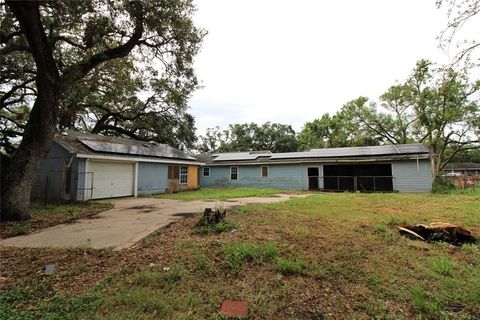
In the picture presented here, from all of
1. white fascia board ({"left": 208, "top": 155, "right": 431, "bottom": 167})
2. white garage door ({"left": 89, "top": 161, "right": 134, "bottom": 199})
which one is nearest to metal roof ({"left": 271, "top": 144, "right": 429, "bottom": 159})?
white fascia board ({"left": 208, "top": 155, "right": 431, "bottom": 167})

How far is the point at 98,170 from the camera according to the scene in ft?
41.4

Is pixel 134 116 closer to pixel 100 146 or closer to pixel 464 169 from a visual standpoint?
pixel 100 146

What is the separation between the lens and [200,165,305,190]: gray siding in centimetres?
1943

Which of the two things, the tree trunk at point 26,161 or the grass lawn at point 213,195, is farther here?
the grass lawn at point 213,195

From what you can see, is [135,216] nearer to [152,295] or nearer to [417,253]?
[152,295]

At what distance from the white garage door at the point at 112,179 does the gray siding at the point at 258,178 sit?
9.26 metres

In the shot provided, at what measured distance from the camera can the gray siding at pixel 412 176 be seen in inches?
610

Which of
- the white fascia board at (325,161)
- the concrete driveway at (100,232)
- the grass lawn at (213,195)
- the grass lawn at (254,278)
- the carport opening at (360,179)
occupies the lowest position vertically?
the grass lawn at (254,278)

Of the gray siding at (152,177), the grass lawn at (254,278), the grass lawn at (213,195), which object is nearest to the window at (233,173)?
the grass lawn at (213,195)

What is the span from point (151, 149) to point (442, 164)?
29081 millimetres

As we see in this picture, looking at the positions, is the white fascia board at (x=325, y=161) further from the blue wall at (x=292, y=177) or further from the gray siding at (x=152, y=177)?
the gray siding at (x=152, y=177)

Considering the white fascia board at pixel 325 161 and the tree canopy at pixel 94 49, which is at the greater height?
the tree canopy at pixel 94 49

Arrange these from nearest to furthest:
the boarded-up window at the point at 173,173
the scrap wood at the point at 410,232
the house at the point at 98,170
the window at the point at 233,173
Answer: the scrap wood at the point at 410,232 < the house at the point at 98,170 < the boarded-up window at the point at 173,173 < the window at the point at 233,173

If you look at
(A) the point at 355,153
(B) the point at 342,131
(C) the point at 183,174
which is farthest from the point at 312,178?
(B) the point at 342,131
